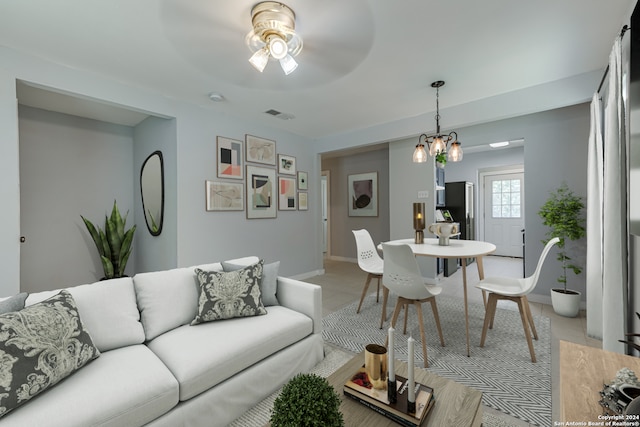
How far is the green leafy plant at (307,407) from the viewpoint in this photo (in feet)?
2.83

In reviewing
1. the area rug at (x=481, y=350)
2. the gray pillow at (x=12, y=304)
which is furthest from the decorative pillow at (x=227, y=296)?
the area rug at (x=481, y=350)

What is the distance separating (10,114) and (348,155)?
5.18m

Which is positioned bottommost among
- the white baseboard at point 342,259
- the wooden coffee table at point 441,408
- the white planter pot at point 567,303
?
the white baseboard at point 342,259

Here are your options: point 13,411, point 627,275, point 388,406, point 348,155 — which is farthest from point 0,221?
point 348,155

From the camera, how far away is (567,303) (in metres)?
2.88

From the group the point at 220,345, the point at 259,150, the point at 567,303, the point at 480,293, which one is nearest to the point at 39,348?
the point at 220,345

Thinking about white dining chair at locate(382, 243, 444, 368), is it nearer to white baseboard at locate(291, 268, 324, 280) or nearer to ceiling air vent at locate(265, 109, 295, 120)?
ceiling air vent at locate(265, 109, 295, 120)

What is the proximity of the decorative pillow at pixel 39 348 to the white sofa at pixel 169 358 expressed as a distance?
0.19ft

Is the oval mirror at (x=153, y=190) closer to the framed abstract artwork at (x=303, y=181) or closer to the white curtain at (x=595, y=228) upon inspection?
the framed abstract artwork at (x=303, y=181)

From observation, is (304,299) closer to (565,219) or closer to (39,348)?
(39,348)

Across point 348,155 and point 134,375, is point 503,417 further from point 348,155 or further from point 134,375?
point 348,155

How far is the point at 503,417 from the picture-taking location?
1.55m

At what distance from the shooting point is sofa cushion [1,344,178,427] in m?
1.04

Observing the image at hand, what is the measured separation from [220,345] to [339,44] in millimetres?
2232
